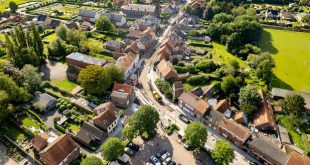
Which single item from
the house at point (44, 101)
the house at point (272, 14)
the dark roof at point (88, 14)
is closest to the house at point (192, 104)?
the house at point (44, 101)

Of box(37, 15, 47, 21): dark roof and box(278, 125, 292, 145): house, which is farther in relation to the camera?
box(37, 15, 47, 21): dark roof

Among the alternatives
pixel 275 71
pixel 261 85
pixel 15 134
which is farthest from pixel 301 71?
pixel 15 134

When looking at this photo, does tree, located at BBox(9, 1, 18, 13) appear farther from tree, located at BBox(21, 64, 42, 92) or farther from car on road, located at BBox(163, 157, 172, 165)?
car on road, located at BBox(163, 157, 172, 165)

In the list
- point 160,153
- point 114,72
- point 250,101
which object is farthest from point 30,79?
point 250,101

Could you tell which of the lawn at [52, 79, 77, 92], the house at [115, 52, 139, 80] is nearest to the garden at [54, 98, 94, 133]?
the lawn at [52, 79, 77, 92]

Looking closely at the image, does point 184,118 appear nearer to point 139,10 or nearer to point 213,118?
point 213,118

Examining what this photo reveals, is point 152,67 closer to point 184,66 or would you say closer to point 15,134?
point 184,66

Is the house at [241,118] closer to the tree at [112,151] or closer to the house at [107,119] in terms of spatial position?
the house at [107,119]
